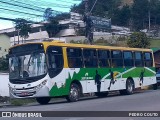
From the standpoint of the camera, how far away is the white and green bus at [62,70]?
20.2 metres

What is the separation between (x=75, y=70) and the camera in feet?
72.0

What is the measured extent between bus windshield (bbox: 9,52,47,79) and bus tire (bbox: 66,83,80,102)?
7.12ft

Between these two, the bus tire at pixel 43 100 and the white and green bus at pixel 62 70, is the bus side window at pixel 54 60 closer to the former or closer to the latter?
the white and green bus at pixel 62 70

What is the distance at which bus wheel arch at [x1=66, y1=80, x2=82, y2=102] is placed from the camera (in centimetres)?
2148

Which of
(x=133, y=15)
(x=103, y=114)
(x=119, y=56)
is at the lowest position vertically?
(x=103, y=114)

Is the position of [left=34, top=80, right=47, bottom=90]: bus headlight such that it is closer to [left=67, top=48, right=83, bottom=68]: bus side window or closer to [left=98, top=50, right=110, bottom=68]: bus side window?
[left=67, top=48, right=83, bottom=68]: bus side window

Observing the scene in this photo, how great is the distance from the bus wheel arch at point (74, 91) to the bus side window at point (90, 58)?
1.36m

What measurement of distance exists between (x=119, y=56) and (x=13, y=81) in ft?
26.7

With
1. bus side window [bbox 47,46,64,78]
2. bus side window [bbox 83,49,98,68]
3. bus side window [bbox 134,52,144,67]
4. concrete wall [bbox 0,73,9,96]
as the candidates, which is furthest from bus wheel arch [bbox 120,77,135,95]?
concrete wall [bbox 0,73,9,96]

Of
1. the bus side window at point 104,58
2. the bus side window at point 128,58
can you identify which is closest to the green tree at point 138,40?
the bus side window at point 128,58

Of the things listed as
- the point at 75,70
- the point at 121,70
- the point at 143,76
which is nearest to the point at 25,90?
the point at 75,70

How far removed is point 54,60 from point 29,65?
125cm

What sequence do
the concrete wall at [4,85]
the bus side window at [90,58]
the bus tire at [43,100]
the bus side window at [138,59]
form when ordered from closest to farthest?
1. the bus tire at [43,100]
2. the bus side window at [90,58]
3. the bus side window at [138,59]
4. the concrete wall at [4,85]

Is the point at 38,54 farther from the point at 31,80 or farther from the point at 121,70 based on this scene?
the point at 121,70
